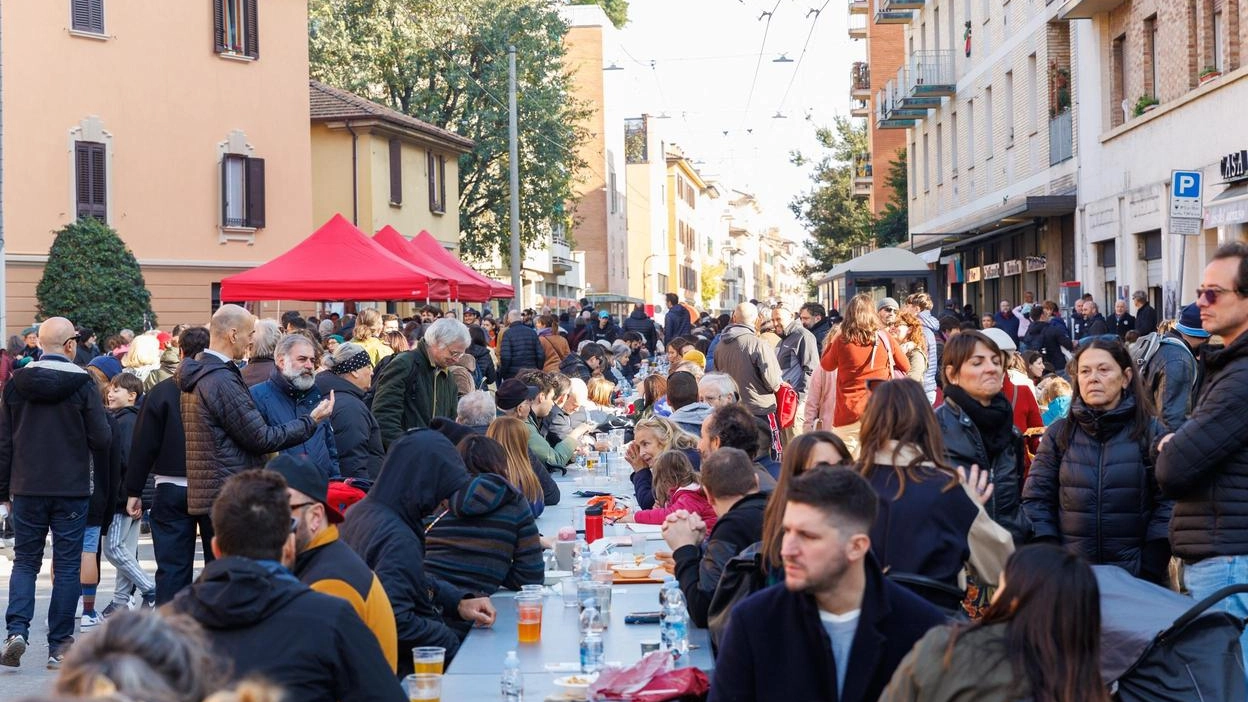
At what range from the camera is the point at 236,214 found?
1292 inches

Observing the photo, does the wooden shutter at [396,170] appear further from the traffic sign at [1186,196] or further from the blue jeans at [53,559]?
the blue jeans at [53,559]

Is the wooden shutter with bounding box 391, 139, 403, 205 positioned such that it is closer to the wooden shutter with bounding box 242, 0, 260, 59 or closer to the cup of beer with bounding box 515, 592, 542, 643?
the wooden shutter with bounding box 242, 0, 260, 59

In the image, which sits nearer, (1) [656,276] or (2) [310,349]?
(2) [310,349]

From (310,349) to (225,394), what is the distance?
2.53 feet

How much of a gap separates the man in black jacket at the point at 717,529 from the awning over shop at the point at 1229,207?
13.7 metres

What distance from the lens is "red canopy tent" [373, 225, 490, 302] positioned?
68.0 ft

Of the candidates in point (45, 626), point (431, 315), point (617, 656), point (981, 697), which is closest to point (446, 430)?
point (617, 656)

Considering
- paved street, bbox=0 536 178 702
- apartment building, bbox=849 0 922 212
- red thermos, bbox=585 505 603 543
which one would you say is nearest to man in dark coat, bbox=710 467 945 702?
paved street, bbox=0 536 178 702

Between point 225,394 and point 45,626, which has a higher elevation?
point 225,394

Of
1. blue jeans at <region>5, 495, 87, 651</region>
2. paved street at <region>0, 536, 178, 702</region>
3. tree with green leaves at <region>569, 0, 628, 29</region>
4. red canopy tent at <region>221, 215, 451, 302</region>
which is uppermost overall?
tree with green leaves at <region>569, 0, 628, 29</region>

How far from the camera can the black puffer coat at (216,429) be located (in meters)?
8.59

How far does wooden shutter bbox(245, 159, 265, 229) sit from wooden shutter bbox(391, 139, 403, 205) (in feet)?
19.9

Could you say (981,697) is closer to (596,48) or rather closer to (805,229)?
(805,229)

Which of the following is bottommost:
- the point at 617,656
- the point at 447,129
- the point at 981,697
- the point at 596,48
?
the point at 617,656
